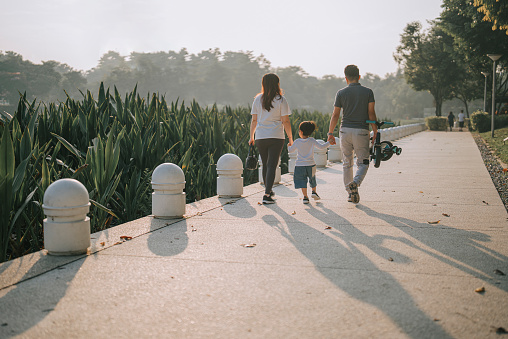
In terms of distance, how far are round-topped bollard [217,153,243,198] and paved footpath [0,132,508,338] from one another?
1.33m

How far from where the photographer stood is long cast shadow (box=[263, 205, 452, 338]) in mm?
3145

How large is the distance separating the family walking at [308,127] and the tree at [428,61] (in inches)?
1912

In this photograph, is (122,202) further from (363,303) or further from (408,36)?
(408,36)

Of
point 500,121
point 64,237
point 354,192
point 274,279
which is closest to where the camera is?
point 274,279

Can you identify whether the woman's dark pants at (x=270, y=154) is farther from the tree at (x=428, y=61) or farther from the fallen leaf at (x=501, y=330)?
the tree at (x=428, y=61)

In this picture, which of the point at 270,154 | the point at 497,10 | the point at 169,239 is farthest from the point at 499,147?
the point at 169,239

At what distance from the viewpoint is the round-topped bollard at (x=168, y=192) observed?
614cm

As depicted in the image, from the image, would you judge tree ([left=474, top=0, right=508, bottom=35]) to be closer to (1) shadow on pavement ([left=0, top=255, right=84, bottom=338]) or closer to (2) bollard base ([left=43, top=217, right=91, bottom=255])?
(2) bollard base ([left=43, top=217, right=91, bottom=255])

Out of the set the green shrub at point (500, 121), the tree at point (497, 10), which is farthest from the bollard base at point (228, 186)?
the green shrub at point (500, 121)

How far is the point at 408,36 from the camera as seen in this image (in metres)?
56.8

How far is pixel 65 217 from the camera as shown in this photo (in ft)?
14.9

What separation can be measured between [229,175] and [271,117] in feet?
3.77

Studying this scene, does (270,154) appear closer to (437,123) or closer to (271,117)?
(271,117)

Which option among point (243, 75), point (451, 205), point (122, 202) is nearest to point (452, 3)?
point (451, 205)
